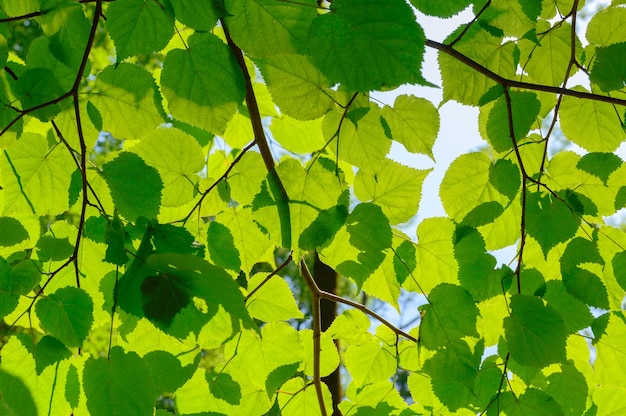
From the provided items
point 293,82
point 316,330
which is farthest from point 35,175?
point 316,330

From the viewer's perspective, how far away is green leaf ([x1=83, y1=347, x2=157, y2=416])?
1.67 ft

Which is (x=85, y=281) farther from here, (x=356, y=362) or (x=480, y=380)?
(x=480, y=380)

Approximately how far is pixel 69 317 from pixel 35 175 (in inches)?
9.2

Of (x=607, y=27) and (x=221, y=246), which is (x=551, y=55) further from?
(x=221, y=246)

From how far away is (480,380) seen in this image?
0.82 m

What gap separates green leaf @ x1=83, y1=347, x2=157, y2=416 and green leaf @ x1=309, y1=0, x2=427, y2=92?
332 millimetres

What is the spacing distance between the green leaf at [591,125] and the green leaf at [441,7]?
0.41m

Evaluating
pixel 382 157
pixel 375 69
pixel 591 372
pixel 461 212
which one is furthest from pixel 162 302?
pixel 591 372

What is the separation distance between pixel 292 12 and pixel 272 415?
0.68 metres

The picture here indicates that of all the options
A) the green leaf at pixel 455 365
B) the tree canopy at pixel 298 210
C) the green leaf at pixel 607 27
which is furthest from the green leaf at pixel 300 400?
the green leaf at pixel 607 27

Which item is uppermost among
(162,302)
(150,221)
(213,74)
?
(213,74)

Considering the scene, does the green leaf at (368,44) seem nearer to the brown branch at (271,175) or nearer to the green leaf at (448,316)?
the brown branch at (271,175)

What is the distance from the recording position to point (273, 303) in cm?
85

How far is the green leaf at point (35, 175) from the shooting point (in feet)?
2.25
